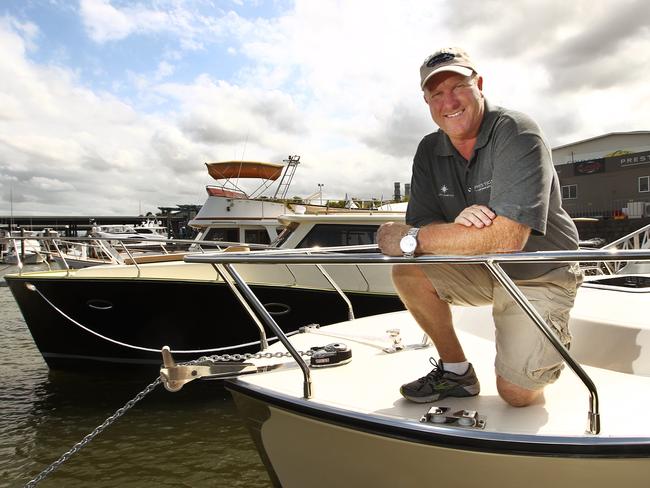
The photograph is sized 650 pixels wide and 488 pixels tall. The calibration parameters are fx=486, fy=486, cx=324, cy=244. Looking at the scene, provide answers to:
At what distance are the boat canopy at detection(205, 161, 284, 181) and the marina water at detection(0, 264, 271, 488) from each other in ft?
30.1

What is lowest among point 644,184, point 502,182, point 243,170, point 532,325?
point 532,325

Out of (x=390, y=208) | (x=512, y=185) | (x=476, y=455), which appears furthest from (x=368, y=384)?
(x=390, y=208)

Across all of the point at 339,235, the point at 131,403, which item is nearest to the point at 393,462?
the point at 131,403

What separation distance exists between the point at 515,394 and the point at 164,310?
5600 millimetres

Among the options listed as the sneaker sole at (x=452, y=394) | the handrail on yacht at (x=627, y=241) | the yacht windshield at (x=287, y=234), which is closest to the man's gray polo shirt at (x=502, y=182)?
the sneaker sole at (x=452, y=394)

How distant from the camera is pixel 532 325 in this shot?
196 centimetres

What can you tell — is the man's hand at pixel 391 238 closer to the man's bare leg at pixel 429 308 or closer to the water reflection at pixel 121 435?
the man's bare leg at pixel 429 308

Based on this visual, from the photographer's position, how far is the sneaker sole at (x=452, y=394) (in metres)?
2.15

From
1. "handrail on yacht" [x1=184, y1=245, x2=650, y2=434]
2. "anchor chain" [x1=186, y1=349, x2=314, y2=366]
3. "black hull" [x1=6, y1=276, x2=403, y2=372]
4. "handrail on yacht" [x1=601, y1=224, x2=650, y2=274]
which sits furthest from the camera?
"black hull" [x1=6, y1=276, x2=403, y2=372]

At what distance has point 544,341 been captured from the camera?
6.34 ft

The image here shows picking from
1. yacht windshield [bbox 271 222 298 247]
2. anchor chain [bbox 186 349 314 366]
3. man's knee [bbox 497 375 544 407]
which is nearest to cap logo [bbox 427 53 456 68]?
man's knee [bbox 497 375 544 407]

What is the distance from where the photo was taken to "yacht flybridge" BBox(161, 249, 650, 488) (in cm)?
176

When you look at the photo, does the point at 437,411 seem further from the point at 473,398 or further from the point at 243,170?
the point at 243,170

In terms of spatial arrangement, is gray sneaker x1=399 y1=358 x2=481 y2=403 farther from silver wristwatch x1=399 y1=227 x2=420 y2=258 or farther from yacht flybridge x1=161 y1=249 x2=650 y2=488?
silver wristwatch x1=399 y1=227 x2=420 y2=258
